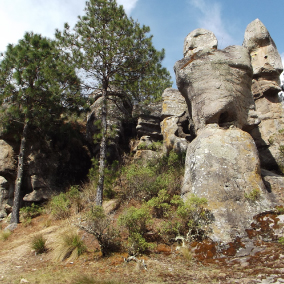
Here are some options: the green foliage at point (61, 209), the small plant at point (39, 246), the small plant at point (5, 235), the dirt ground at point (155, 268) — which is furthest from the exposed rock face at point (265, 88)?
the small plant at point (5, 235)

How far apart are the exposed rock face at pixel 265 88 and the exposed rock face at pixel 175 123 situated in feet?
8.88

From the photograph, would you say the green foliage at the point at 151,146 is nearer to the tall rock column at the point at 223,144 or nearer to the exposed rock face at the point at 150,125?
the exposed rock face at the point at 150,125

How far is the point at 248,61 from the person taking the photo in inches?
345

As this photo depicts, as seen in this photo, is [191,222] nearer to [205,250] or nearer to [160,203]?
[205,250]

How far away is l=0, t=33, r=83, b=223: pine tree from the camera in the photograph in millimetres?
10961

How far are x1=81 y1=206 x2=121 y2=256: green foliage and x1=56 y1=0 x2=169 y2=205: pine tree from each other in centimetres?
398

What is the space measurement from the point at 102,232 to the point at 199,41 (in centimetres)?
810

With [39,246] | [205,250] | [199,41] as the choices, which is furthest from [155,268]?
[199,41]

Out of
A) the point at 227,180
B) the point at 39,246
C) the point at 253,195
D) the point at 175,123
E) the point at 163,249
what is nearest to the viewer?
the point at 163,249

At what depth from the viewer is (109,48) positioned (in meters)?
10.4

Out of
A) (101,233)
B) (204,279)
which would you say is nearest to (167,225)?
(101,233)

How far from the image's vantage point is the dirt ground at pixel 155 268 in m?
4.44

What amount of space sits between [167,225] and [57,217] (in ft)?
16.3

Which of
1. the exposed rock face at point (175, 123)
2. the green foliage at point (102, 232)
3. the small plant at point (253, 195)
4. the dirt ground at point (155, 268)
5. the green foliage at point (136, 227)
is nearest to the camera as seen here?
the dirt ground at point (155, 268)
